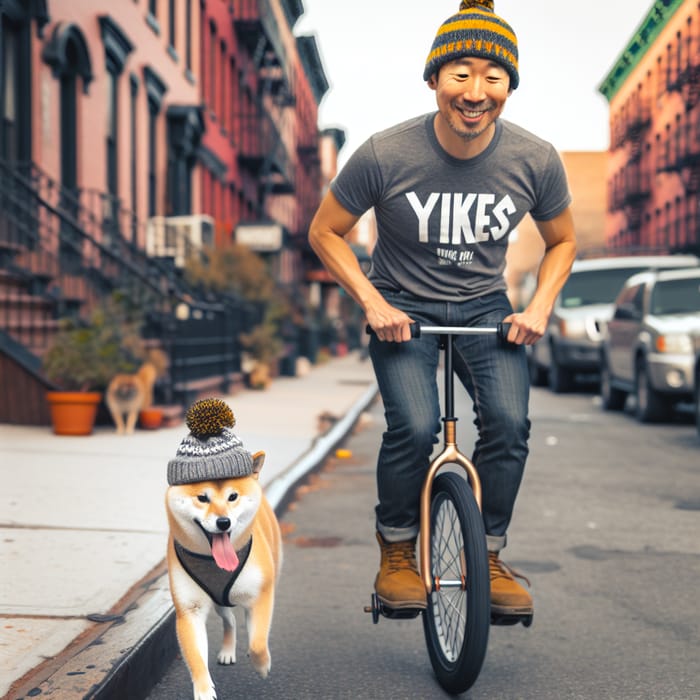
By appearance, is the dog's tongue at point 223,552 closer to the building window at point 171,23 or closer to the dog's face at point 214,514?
the dog's face at point 214,514

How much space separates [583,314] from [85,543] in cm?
1333

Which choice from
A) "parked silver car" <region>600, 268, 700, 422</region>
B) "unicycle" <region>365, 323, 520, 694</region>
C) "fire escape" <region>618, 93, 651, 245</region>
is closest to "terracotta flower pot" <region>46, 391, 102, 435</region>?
"parked silver car" <region>600, 268, 700, 422</region>

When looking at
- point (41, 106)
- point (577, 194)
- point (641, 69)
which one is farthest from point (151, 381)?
point (577, 194)

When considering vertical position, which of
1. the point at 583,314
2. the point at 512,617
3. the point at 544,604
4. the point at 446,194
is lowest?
the point at 544,604

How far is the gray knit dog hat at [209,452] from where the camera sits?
320cm

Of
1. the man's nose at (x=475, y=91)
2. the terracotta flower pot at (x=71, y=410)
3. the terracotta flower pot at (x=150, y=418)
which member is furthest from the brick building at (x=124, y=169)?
the man's nose at (x=475, y=91)

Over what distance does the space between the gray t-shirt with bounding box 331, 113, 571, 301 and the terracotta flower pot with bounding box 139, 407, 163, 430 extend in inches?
294

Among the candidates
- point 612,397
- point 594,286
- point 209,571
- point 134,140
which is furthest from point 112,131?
point 209,571

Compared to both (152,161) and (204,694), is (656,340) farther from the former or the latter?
(152,161)

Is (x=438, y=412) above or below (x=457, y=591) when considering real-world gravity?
above

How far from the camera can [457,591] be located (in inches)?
151

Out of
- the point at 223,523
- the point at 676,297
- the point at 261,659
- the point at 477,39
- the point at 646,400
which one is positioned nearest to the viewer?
the point at 223,523

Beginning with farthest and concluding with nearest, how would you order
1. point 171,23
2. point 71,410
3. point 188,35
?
point 188,35, point 171,23, point 71,410

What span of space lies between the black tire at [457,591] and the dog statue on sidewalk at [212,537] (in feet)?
2.02
